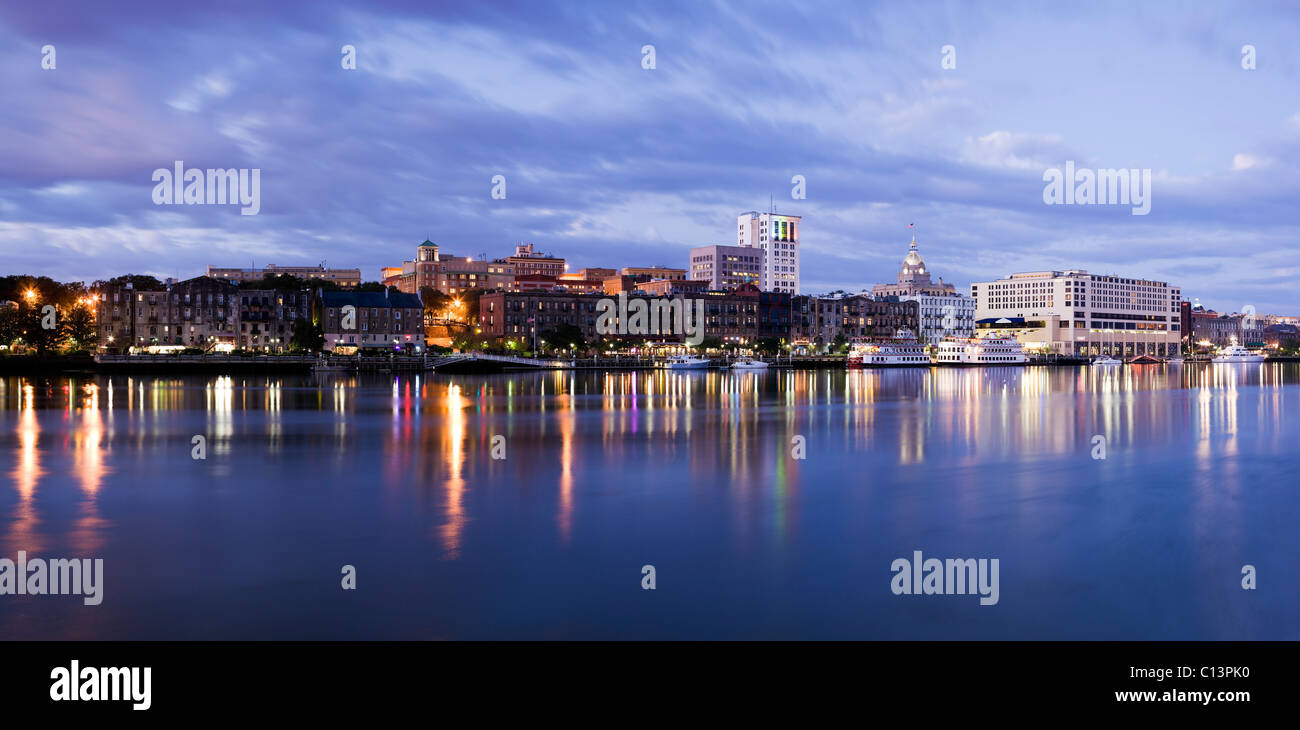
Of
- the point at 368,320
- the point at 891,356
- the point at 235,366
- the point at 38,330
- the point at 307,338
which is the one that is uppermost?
the point at 368,320

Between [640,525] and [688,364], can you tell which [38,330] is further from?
[640,525]

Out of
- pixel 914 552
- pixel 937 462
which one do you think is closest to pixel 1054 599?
pixel 914 552

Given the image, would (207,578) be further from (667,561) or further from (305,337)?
(305,337)

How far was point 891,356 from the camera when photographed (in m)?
159

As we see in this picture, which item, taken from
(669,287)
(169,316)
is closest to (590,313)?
(669,287)

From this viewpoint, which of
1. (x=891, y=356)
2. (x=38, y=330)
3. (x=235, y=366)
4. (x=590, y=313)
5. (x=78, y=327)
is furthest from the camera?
(x=891, y=356)

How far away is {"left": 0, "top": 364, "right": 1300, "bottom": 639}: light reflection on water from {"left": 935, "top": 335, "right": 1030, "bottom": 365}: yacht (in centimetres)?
12330

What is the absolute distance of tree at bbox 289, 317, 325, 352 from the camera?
402ft

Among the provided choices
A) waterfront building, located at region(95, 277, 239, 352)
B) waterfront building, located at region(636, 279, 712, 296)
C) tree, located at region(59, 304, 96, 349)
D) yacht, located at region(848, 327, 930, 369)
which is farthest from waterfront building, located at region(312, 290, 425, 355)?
yacht, located at region(848, 327, 930, 369)

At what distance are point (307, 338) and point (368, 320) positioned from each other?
14.6m

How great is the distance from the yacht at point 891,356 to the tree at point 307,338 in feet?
266

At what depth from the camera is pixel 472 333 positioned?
152875 mm

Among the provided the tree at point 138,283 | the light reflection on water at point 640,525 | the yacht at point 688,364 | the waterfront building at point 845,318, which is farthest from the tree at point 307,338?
the waterfront building at point 845,318
